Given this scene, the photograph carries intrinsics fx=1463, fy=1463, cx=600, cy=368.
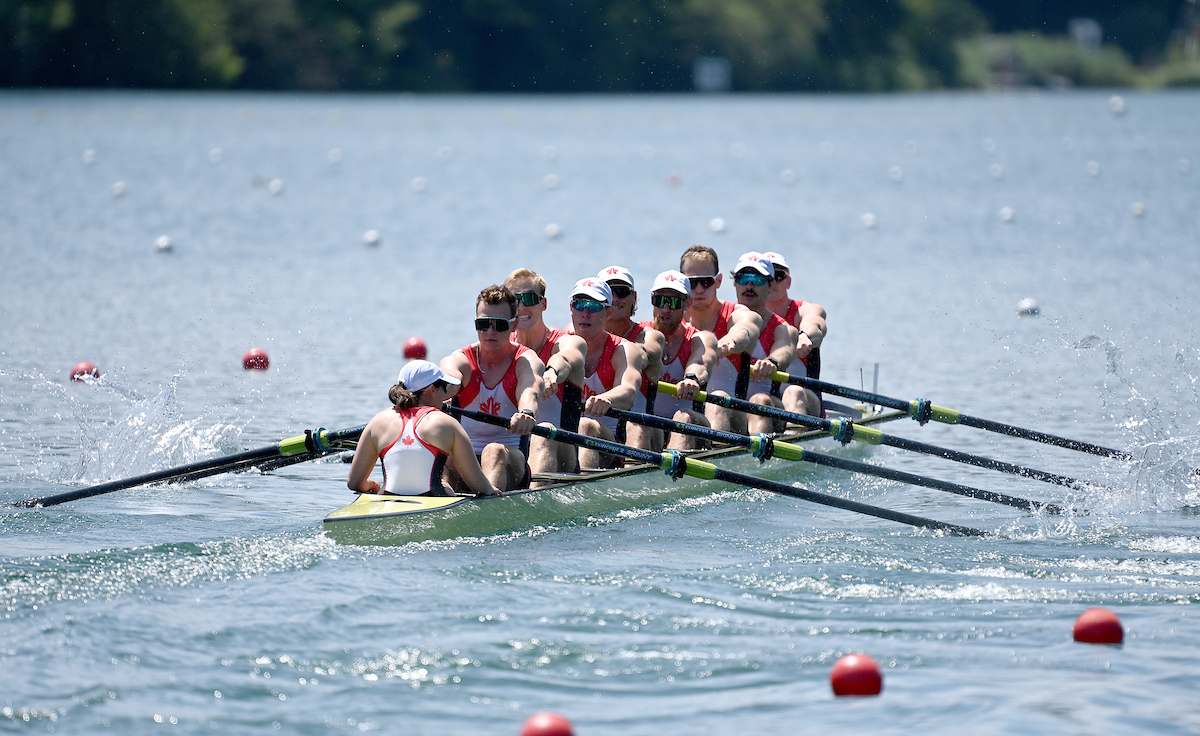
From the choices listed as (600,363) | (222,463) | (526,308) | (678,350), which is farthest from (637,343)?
(222,463)

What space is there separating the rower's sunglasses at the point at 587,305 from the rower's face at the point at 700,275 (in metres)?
1.51

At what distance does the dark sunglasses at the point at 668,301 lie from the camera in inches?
381

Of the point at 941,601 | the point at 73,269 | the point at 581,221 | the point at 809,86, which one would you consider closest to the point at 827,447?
the point at 941,601

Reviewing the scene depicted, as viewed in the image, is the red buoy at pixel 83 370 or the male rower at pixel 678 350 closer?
the male rower at pixel 678 350

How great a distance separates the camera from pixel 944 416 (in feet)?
32.3

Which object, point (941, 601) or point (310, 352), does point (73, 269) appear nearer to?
point (310, 352)

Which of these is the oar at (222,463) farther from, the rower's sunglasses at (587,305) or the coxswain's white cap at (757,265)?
the coxswain's white cap at (757,265)

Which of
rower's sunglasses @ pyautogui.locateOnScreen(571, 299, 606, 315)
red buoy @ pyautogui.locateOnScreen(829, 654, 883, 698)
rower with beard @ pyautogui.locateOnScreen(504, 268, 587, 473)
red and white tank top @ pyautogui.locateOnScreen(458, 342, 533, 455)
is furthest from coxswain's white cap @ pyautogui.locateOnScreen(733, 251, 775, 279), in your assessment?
red buoy @ pyautogui.locateOnScreen(829, 654, 883, 698)

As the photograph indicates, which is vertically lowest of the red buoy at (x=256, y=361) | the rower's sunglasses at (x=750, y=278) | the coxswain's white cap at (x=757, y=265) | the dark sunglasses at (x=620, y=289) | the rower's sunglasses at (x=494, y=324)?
the red buoy at (x=256, y=361)

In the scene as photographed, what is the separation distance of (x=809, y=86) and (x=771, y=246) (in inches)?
2142

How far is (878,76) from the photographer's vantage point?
7588 cm

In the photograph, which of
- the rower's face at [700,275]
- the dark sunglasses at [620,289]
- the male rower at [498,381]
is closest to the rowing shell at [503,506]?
the male rower at [498,381]

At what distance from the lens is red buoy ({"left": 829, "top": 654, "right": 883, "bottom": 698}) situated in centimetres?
551

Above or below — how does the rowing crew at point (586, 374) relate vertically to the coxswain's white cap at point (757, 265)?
below
